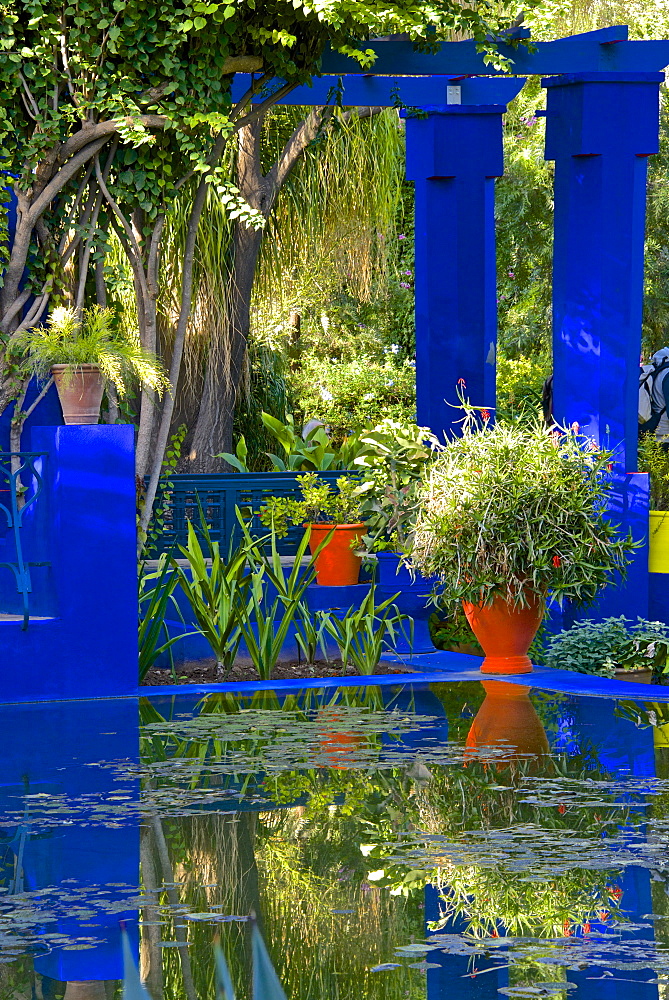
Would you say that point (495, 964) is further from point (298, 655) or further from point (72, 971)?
point (298, 655)

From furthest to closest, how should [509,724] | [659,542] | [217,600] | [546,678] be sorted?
[659,542] → [217,600] → [546,678] → [509,724]

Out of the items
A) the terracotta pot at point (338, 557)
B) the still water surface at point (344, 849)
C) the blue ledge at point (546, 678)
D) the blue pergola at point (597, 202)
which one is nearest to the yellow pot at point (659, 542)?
the blue pergola at point (597, 202)

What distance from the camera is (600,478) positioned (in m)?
8.88

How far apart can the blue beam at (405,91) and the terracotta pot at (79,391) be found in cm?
288

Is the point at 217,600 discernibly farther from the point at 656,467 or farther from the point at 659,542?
the point at 656,467

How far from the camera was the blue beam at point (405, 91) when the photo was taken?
32.8ft

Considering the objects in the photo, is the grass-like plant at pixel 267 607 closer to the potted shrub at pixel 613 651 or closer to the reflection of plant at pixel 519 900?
the potted shrub at pixel 613 651

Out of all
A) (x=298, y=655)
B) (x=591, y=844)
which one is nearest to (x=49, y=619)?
(x=298, y=655)

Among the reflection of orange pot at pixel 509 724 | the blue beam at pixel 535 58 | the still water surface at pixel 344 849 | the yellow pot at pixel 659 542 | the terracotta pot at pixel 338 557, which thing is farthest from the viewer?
the yellow pot at pixel 659 542

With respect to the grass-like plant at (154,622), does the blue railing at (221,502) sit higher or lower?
higher

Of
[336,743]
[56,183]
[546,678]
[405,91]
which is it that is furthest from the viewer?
[405,91]

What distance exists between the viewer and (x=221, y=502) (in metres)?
9.75

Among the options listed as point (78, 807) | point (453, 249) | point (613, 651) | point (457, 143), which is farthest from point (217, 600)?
point (457, 143)

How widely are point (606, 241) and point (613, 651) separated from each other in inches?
103
